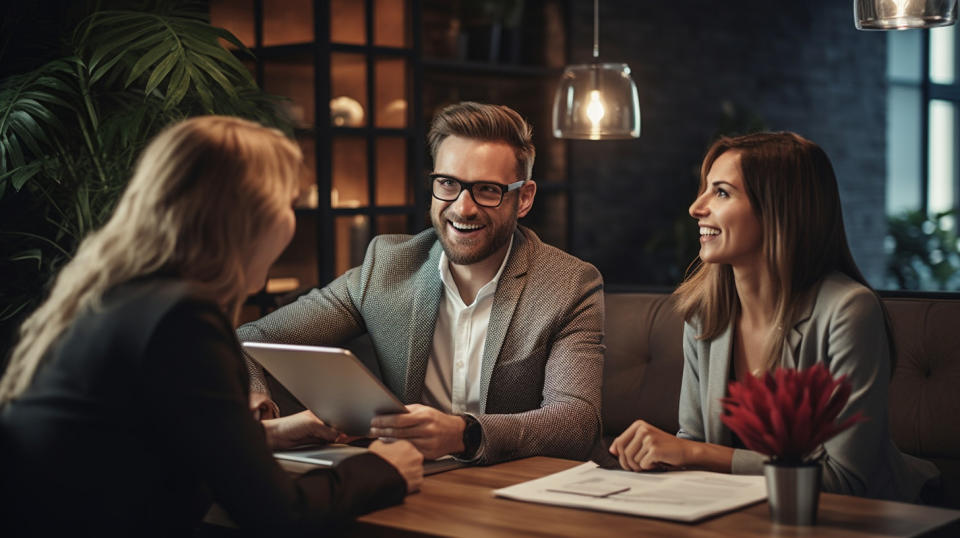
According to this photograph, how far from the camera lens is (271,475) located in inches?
54.6

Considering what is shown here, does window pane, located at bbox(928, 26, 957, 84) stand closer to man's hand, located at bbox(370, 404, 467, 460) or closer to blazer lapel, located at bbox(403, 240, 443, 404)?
blazer lapel, located at bbox(403, 240, 443, 404)

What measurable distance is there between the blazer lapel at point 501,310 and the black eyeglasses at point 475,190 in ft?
0.45

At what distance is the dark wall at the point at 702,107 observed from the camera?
244 inches

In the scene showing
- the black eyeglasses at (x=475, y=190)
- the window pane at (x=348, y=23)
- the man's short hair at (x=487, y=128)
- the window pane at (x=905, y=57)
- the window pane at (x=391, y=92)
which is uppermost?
the window pane at (x=905, y=57)

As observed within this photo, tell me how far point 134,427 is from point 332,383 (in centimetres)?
50

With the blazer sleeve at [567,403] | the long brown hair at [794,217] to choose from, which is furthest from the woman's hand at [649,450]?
the long brown hair at [794,217]

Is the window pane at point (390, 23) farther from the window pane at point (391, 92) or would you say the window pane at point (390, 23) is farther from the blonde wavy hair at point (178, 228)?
the blonde wavy hair at point (178, 228)

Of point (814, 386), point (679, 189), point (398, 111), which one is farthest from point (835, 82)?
point (814, 386)

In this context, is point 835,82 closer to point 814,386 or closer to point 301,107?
point 301,107

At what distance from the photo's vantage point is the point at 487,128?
2.37 metres

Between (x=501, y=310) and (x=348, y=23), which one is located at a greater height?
(x=348, y=23)

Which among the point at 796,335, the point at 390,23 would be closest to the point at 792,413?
the point at 796,335

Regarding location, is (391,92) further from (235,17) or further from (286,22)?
(235,17)

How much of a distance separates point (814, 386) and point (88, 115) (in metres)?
2.65
